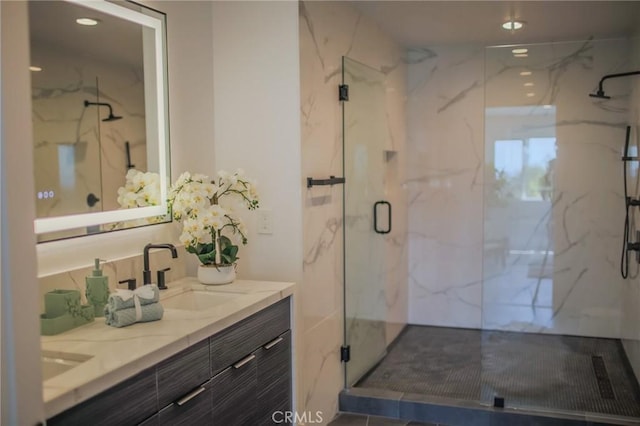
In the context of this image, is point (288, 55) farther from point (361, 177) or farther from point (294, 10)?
point (361, 177)

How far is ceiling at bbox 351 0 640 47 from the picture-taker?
3.57 metres

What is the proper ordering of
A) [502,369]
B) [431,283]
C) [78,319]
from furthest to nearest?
[431,283], [502,369], [78,319]

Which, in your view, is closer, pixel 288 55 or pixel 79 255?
pixel 79 255

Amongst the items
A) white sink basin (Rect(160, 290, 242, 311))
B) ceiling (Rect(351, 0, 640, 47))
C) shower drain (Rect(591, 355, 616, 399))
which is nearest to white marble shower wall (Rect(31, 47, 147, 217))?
white sink basin (Rect(160, 290, 242, 311))

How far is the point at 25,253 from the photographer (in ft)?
4.16

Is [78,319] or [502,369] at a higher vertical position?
[78,319]

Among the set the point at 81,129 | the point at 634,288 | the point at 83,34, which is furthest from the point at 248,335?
the point at 634,288

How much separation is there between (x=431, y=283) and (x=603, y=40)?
7.51 ft

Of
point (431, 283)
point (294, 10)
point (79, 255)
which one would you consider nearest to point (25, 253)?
point (79, 255)

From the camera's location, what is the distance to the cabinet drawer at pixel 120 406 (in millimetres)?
1443

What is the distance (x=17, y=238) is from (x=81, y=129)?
102 cm

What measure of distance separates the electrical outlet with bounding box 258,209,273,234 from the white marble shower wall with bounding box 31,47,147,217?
662mm

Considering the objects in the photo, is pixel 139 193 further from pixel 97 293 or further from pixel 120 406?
pixel 120 406

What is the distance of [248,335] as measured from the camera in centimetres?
226
